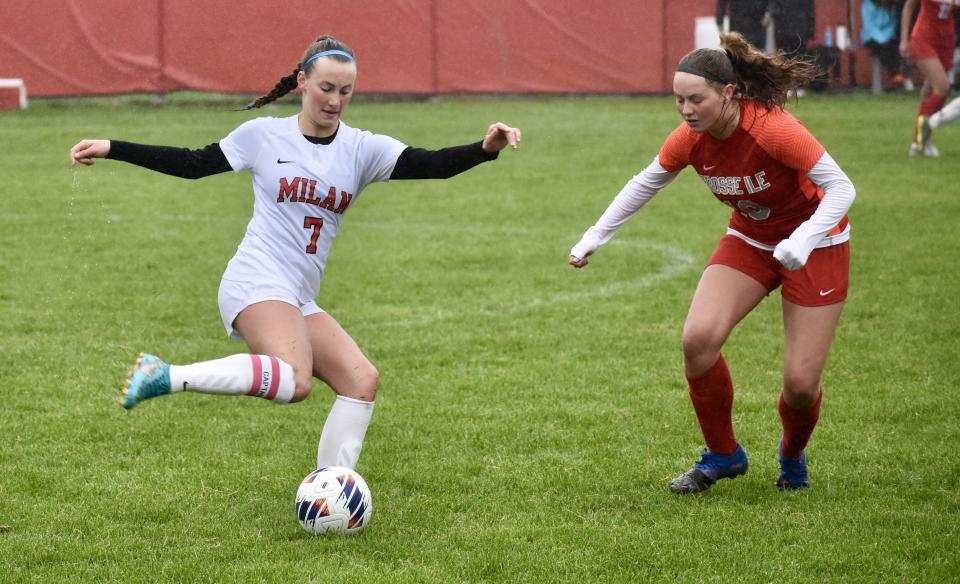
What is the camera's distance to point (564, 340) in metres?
9.01

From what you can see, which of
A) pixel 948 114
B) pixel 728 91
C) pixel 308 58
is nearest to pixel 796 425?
pixel 728 91

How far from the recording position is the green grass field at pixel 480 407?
5.18 metres

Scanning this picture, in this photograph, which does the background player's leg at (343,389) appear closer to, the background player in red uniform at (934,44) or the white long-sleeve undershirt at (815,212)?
the white long-sleeve undershirt at (815,212)

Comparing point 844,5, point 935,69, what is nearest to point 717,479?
point 935,69

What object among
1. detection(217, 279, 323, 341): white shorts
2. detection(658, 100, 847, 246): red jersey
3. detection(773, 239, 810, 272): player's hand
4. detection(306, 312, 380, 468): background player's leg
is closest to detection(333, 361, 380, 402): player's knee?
detection(306, 312, 380, 468): background player's leg

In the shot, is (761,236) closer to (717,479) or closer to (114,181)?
(717,479)

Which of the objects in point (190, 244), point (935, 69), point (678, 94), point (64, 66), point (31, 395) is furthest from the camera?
point (64, 66)

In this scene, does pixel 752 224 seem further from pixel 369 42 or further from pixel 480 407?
pixel 369 42

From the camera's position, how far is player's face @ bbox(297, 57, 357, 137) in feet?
18.2

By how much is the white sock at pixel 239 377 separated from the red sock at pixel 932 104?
12.5m

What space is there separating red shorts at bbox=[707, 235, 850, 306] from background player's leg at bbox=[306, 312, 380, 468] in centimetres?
169

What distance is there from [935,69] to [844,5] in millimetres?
10015

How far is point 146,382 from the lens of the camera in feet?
16.2

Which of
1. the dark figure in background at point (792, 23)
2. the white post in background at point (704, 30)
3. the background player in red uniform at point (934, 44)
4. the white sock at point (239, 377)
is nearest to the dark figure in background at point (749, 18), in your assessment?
the dark figure in background at point (792, 23)
